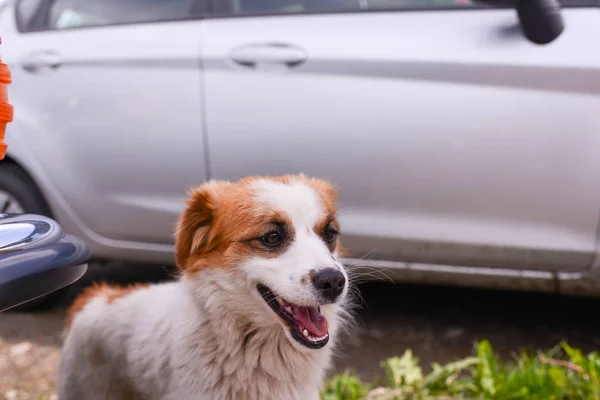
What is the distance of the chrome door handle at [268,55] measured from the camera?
3176 mm

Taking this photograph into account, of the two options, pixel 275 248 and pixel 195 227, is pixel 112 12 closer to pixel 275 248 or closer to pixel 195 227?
pixel 195 227

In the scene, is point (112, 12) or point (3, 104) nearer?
point (3, 104)

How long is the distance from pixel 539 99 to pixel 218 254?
1758 millimetres

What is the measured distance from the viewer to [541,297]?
4098mm

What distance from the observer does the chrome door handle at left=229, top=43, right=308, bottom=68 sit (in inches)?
125

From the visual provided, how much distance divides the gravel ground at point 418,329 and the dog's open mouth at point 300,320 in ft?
4.16

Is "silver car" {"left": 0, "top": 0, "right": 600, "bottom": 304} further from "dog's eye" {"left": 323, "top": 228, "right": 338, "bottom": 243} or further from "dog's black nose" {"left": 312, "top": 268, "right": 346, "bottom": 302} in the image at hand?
"dog's black nose" {"left": 312, "top": 268, "right": 346, "bottom": 302}

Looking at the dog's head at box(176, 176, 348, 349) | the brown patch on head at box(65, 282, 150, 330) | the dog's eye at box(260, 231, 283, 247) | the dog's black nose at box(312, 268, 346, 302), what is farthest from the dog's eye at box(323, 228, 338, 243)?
the brown patch on head at box(65, 282, 150, 330)

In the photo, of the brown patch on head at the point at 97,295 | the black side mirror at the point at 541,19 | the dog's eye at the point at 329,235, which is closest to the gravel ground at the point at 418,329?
the brown patch on head at the point at 97,295

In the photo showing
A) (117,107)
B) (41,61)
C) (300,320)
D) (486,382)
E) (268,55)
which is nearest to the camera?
(300,320)

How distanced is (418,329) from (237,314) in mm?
1927

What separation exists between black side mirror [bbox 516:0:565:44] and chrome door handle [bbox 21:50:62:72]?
2.42 meters

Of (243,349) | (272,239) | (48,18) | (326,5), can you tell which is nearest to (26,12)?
(48,18)

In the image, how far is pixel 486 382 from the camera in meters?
2.65
